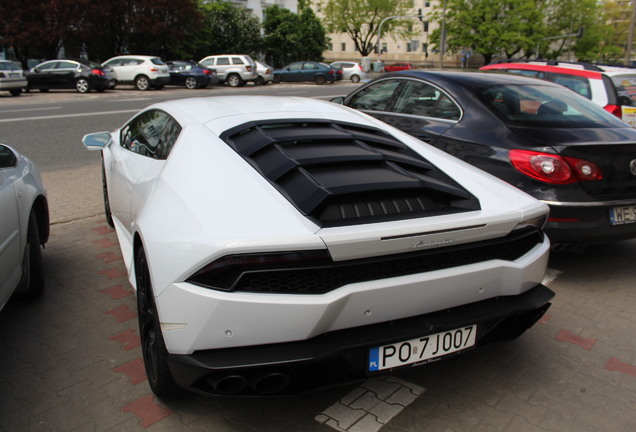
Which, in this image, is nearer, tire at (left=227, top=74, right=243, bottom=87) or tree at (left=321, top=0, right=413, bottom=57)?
tire at (left=227, top=74, right=243, bottom=87)

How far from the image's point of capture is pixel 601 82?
6922 millimetres

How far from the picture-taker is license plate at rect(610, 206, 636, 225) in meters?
3.91

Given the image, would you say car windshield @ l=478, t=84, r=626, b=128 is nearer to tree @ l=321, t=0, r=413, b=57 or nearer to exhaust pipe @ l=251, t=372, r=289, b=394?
exhaust pipe @ l=251, t=372, r=289, b=394

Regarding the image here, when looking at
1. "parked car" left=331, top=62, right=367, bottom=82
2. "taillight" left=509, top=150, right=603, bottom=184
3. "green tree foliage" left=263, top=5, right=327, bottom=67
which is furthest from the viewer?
"green tree foliage" left=263, top=5, right=327, bottom=67

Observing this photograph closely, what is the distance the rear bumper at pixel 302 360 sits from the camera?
201 cm

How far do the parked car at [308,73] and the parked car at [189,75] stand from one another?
6.65 m

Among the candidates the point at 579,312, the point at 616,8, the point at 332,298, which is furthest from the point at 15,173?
the point at 616,8

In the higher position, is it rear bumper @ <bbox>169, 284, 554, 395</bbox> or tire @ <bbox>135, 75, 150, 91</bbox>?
tire @ <bbox>135, 75, 150, 91</bbox>

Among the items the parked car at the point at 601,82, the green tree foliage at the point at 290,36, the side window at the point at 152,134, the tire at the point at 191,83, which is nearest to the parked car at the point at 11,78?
the tire at the point at 191,83

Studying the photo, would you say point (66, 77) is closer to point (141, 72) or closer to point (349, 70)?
point (141, 72)

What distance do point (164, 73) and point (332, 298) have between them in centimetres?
2562

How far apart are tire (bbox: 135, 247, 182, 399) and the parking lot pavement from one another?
140mm

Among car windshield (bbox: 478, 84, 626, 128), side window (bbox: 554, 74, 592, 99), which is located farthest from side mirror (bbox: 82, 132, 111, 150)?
side window (bbox: 554, 74, 592, 99)

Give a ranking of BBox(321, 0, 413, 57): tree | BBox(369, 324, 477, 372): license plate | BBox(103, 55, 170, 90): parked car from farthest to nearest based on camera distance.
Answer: BBox(321, 0, 413, 57): tree → BBox(103, 55, 170, 90): parked car → BBox(369, 324, 477, 372): license plate
